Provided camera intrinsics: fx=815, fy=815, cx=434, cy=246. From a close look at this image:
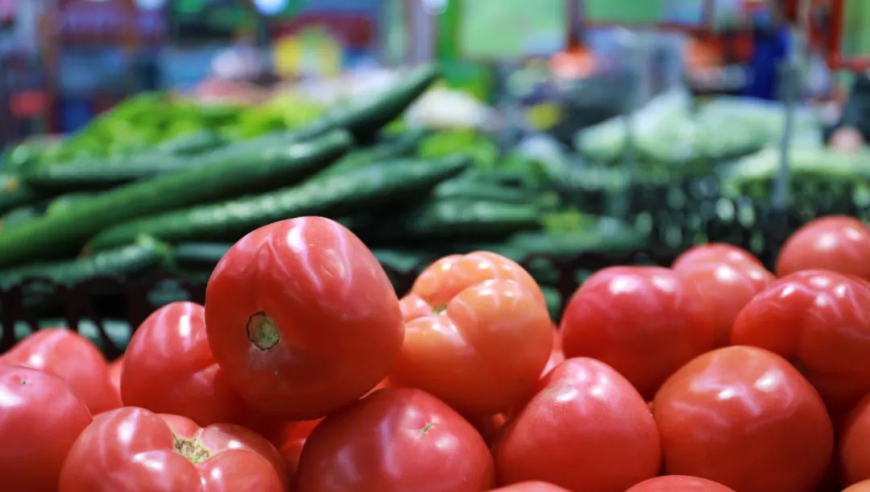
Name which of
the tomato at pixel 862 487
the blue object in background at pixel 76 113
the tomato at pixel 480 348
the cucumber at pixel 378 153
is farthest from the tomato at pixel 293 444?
the blue object in background at pixel 76 113

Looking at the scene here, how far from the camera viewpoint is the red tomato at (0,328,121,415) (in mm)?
916

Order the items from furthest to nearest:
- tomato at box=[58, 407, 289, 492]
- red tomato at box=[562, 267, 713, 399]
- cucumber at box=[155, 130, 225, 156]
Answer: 1. cucumber at box=[155, 130, 225, 156]
2. red tomato at box=[562, 267, 713, 399]
3. tomato at box=[58, 407, 289, 492]

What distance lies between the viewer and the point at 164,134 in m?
3.37

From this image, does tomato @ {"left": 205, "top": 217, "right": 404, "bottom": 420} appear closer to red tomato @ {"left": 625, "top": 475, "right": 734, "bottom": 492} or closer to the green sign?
red tomato @ {"left": 625, "top": 475, "right": 734, "bottom": 492}

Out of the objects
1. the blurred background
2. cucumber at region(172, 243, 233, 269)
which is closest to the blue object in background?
the blurred background

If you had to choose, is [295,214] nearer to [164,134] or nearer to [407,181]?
[407,181]

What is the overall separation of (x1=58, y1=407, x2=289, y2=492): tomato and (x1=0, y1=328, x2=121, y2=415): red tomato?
249 millimetres

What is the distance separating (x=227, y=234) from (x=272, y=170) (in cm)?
19

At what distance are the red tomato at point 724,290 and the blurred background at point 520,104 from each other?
0.30 m

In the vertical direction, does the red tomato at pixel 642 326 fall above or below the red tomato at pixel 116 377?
above

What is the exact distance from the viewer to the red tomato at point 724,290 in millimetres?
984

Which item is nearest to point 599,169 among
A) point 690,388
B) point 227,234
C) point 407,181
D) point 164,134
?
point 164,134

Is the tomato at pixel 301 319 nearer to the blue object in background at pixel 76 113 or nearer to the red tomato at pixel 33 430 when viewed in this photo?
the red tomato at pixel 33 430

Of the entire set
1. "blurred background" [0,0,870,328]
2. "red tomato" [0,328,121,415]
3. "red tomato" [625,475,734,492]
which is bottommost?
"blurred background" [0,0,870,328]
